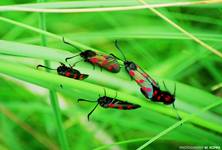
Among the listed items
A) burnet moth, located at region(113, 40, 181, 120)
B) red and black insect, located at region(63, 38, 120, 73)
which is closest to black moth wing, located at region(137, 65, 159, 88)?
burnet moth, located at region(113, 40, 181, 120)

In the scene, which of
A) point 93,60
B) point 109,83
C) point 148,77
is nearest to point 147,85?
point 148,77

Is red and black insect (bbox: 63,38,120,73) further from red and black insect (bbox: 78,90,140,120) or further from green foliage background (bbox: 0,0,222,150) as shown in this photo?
red and black insect (bbox: 78,90,140,120)

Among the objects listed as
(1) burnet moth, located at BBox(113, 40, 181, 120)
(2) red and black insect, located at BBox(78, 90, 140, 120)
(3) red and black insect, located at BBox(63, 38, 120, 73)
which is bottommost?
(2) red and black insect, located at BBox(78, 90, 140, 120)

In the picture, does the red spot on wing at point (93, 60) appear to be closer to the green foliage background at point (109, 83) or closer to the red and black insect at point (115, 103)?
the green foliage background at point (109, 83)

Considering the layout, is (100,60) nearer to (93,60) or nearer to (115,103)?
(93,60)

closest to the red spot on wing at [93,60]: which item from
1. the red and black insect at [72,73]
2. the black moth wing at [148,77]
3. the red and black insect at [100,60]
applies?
the red and black insect at [100,60]
